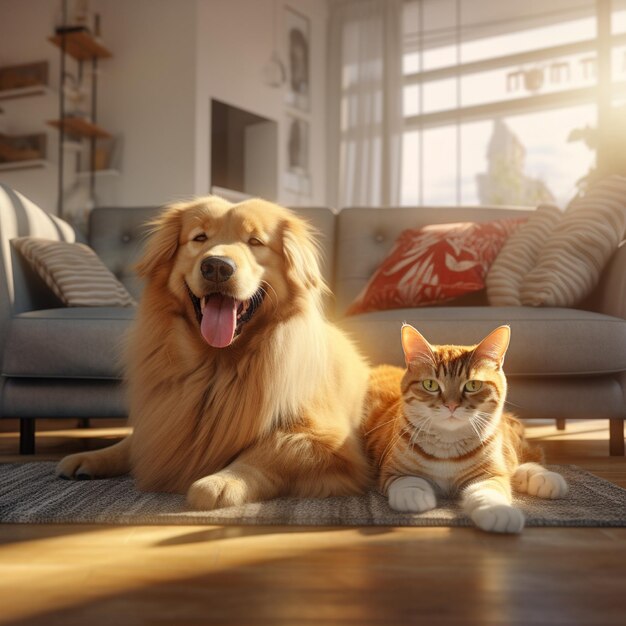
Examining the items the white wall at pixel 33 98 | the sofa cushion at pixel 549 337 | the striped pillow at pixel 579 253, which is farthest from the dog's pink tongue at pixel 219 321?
the white wall at pixel 33 98

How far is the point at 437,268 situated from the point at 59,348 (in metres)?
1.43

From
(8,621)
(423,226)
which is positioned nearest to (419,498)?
(8,621)

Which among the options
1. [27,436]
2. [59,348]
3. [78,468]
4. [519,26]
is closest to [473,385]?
[78,468]

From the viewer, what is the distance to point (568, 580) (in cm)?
99

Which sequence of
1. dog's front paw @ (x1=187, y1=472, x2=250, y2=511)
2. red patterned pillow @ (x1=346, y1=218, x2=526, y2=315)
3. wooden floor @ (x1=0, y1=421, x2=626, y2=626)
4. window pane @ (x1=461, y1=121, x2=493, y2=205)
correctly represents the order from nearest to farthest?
wooden floor @ (x1=0, y1=421, x2=626, y2=626) → dog's front paw @ (x1=187, y1=472, x2=250, y2=511) → red patterned pillow @ (x1=346, y1=218, x2=526, y2=315) → window pane @ (x1=461, y1=121, x2=493, y2=205)

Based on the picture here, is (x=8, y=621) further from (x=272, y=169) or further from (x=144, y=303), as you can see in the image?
(x=272, y=169)

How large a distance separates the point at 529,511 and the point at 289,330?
0.68 m

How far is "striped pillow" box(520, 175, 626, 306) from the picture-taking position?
2389 millimetres

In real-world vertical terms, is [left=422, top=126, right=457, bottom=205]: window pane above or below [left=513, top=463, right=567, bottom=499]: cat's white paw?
above

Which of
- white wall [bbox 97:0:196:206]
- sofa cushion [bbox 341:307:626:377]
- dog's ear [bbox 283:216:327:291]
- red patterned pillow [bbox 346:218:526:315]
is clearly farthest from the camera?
white wall [bbox 97:0:196:206]

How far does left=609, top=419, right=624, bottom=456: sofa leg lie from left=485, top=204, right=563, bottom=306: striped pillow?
53cm

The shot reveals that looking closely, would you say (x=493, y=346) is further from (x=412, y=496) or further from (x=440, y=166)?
(x=440, y=166)

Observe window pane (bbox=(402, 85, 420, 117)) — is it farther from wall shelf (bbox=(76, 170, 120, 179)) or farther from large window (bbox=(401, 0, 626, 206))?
wall shelf (bbox=(76, 170, 120, 179))

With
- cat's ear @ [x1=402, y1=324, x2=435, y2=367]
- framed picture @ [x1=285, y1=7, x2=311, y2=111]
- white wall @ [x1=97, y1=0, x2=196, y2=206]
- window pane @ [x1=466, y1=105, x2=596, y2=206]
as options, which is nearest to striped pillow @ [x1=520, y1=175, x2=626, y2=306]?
cat's ear @ [x1=402, y1=324, x2=435, y2=367]
